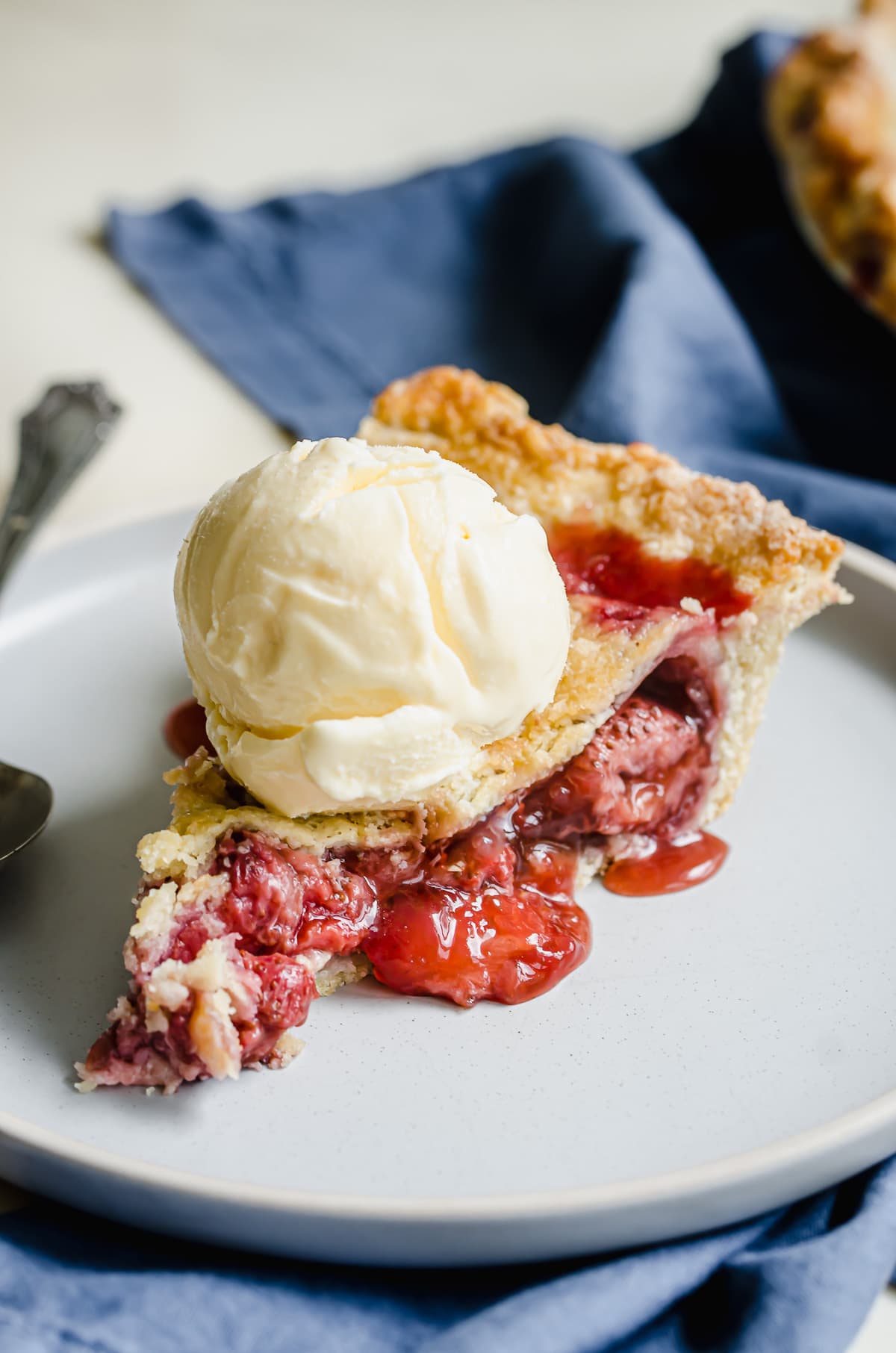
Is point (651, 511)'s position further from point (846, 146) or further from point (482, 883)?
point (846, 146)

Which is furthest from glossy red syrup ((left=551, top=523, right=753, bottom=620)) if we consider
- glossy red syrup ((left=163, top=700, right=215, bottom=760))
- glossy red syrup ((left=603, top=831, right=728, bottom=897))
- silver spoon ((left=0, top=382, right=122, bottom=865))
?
silver spoon ((left=0, top=382, right=122, bottom=865))

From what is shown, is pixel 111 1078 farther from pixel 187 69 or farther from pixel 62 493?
pixel 187 69

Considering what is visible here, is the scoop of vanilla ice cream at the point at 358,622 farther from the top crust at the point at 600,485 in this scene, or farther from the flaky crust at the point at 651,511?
the top crust at the point at 600,485

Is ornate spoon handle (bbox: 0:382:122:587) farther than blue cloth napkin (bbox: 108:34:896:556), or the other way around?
blue cloth napkin (bbox: 108:34:896:556)

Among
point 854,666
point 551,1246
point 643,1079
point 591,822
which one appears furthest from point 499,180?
point 551,1246

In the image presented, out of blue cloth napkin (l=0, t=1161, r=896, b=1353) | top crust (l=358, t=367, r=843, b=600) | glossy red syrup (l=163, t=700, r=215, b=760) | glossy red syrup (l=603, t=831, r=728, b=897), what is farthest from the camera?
glossy red syrup (l=163, t=700, r=215, b=760)

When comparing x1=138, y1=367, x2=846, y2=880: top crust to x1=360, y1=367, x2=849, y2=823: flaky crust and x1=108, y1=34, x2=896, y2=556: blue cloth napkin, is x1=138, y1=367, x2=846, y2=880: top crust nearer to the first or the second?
x1=360, y1=367, x2=849, y2=823: flaky crust

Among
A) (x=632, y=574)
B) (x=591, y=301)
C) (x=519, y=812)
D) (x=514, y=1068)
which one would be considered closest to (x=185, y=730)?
(x=519, y=812)

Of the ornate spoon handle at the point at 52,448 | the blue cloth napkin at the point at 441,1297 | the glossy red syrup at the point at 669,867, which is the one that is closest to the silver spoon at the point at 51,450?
the ornate spoon handle at the point at 52,448

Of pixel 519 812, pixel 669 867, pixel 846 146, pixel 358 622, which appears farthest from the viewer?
pixel 846 146
